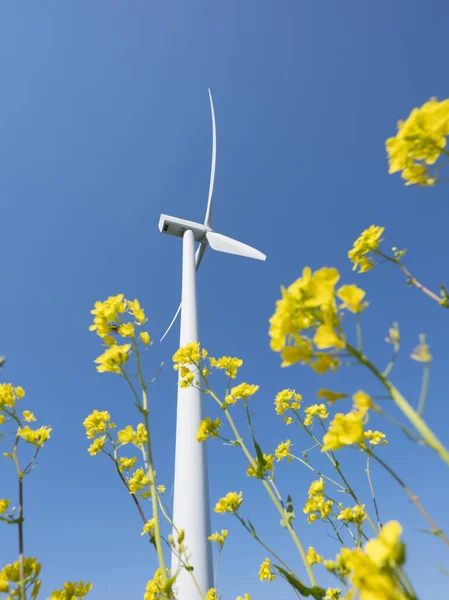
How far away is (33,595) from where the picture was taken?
202cm

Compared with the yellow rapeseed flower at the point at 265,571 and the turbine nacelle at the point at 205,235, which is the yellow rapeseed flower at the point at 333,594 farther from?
the turbine nacelle at the point at 205,235

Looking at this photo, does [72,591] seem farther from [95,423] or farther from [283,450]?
[283,450]

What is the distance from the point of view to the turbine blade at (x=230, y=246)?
13594 mm

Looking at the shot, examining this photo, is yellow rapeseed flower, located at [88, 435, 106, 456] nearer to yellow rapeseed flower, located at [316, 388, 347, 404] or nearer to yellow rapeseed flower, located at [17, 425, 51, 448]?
yellow rapeseed flower, located at [17, 425, 51, 448]

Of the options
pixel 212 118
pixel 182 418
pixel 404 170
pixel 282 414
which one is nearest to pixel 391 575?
pixel 404 170

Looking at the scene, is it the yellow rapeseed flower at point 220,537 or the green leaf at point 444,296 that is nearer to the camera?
the green leaf at point 444,296

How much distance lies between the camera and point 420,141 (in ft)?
5.78

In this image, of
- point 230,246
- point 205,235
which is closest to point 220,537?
point 230,246

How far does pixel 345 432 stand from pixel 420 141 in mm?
1492

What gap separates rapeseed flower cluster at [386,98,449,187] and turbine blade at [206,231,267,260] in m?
11.4

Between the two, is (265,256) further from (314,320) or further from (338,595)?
(314,320)

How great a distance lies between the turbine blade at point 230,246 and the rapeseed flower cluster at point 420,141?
37.5ft

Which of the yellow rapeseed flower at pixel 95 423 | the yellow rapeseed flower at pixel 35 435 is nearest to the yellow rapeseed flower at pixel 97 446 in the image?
the yellow rapeseed flower at pixel 95 423

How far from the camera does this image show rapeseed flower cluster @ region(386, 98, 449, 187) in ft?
5.56
